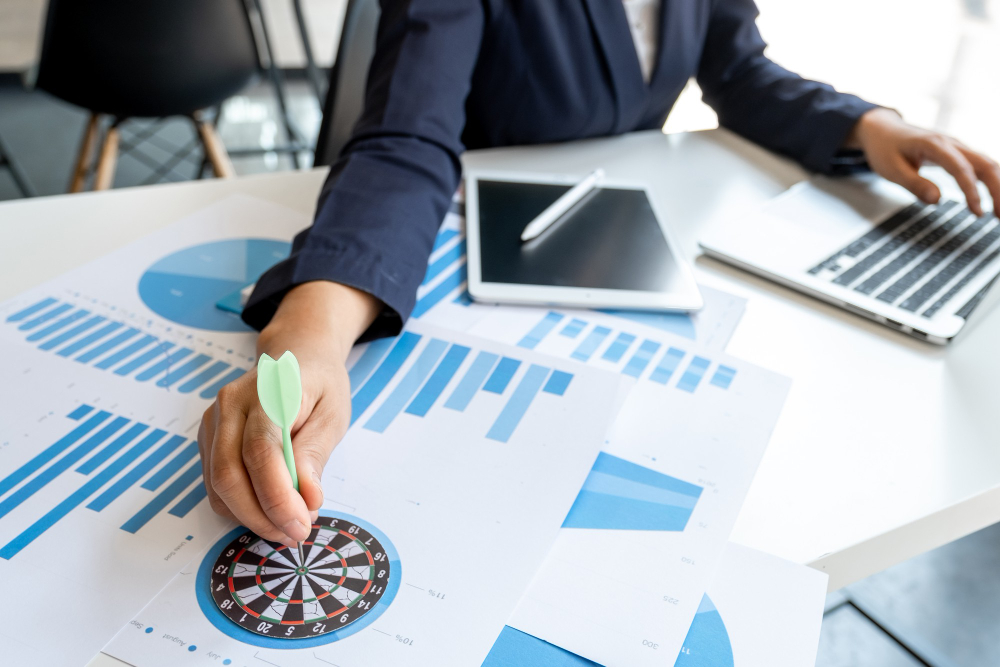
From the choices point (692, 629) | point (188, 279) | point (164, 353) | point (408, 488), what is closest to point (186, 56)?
point (188, 279)

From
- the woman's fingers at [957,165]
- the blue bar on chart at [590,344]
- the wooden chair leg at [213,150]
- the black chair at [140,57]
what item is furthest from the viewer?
the wooden chair leg at [213,150]

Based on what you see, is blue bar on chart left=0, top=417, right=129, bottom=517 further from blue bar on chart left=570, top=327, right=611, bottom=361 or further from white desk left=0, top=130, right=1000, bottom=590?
blue bar on chart left=570, top=327, right=611, bottom=361

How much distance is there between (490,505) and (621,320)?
0.87ft

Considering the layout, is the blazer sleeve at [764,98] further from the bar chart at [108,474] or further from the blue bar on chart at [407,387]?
the bar chart at [108,474]

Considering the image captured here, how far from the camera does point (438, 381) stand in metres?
0.57

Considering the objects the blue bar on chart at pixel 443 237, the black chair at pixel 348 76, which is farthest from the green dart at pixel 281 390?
the black chair at pixel 348 76

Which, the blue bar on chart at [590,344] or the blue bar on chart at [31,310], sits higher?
the blue bar on chart at [31,310]

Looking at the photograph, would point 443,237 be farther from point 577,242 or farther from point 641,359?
point 641,359

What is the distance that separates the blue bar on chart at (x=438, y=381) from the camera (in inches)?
21.2

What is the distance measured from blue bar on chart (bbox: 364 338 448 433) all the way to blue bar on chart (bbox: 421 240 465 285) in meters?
0.11

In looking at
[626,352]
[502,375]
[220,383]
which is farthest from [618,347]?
[220,383]

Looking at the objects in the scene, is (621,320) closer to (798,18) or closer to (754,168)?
(754,168)

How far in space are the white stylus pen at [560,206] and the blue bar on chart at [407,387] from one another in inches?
7.4

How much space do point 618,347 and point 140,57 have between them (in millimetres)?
1484
